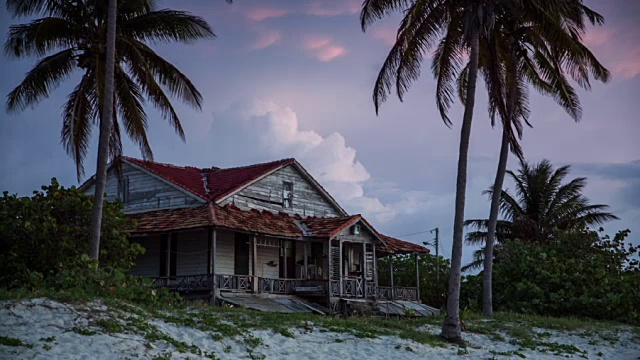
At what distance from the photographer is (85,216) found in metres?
24.6

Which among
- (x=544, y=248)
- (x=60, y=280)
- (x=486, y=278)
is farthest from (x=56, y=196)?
(x=544, y=248)

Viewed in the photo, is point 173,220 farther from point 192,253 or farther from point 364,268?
point 364,268

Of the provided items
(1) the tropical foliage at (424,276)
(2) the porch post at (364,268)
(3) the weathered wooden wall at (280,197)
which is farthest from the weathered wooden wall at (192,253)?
(1) the tropical foliage at (424,276)

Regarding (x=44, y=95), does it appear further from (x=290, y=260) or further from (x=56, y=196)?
(x=290, y=260)

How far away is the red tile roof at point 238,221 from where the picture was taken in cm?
2930

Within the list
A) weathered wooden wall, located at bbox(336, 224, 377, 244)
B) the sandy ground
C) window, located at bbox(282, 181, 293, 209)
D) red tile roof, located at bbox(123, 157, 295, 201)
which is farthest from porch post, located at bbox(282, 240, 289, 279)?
the sandy ground

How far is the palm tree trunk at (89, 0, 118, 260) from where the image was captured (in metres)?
21.2

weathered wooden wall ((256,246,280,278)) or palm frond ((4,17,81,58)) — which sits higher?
palm frond ((4,17,81,58))

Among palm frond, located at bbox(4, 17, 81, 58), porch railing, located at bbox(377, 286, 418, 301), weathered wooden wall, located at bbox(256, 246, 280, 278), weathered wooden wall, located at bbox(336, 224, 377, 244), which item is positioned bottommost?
porch railing, located at bbox(377, 286, 418, 301)

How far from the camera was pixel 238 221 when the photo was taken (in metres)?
30.1

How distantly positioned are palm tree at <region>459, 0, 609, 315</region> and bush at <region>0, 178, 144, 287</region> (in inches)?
475

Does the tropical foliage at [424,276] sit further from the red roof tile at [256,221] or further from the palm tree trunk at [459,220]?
the palm tree trunk at [459,220]

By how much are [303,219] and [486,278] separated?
28.9 feet

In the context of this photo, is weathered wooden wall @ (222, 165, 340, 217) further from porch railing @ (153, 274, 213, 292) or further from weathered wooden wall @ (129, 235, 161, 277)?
porch railing @ (153, 274, 213, 292)
